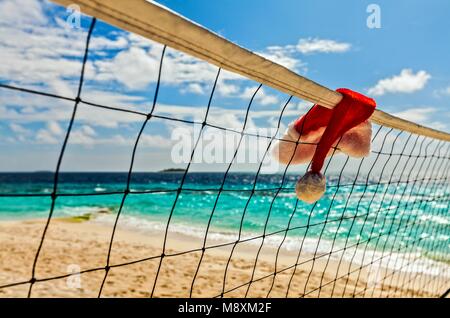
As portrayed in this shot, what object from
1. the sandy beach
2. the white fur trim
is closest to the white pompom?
the white fur trim

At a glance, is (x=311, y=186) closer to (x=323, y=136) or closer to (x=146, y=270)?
(x=323, y=136)

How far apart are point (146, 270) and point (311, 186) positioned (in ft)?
16.0

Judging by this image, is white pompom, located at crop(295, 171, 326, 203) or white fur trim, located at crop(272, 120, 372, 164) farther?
Result: white fur trim, located at crop(272, 120, 372, 164)

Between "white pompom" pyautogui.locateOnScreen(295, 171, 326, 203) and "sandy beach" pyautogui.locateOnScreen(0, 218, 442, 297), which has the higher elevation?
"sandy beach" pyautogui.locateOnScreen(0, 218, 442, 297)

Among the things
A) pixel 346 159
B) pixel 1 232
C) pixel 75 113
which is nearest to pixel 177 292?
pixel 346 159

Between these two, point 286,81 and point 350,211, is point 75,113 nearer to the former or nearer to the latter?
point 286,81

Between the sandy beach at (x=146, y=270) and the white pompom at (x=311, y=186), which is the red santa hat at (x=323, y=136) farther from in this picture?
the sandy beach at (x=146, y=270)

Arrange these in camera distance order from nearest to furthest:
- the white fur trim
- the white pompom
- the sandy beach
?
the white pompom, the white fur trim, the sandy beach

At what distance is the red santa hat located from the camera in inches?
64.9

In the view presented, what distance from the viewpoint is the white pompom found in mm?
1606

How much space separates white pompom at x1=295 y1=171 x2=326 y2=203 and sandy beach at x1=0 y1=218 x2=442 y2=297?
171cm

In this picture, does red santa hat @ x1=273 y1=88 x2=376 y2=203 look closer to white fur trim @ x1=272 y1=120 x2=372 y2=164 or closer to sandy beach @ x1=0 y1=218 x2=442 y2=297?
white fur trim @ x1=272 y1=120 x2=372 y2=164

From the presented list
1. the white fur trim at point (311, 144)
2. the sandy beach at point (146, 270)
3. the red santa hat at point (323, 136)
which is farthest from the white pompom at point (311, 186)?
the sandy beach at point (146, 270)

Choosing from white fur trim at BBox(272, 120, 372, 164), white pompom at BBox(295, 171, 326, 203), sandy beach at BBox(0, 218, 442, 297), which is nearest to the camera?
white pompom at BBox(295, 171, 326, 203)
